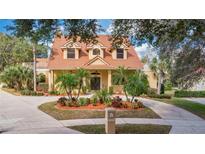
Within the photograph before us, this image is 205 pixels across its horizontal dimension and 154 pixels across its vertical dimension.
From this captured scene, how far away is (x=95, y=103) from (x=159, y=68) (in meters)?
1.49

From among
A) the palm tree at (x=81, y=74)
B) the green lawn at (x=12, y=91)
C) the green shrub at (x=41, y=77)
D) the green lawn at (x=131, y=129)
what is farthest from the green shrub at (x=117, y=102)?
the green lawn at (x=12, y=91)

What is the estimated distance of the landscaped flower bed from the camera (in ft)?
25.3

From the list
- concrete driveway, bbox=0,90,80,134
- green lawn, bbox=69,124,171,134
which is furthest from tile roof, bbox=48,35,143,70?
green lawn, bbox=69,124,171,134

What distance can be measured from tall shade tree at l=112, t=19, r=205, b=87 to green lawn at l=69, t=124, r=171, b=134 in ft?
3.62

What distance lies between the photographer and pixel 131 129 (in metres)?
7.58

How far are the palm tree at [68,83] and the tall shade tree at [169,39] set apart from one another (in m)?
1.16

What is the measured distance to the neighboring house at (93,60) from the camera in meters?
7.82

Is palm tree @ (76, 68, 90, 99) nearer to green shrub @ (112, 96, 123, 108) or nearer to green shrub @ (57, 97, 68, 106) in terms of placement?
green shrub @ (57, 97, 68, 106)

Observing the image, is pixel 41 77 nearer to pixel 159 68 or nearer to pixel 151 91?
pixel 151 91

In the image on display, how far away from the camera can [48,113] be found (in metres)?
7.66
